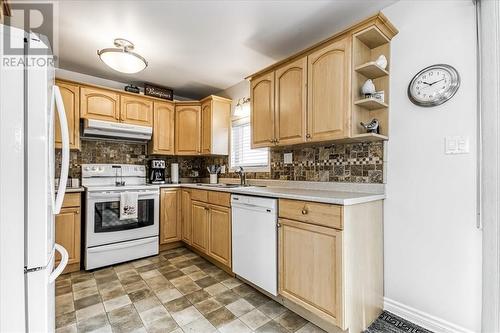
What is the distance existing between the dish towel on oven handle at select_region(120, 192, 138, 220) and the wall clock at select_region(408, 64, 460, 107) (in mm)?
3063

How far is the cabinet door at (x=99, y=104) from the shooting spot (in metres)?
2.99

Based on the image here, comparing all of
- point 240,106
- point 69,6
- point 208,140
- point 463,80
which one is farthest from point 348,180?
point 69,6

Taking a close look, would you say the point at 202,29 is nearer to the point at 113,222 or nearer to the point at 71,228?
the point at 113,222

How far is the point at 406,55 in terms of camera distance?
6.01 ft

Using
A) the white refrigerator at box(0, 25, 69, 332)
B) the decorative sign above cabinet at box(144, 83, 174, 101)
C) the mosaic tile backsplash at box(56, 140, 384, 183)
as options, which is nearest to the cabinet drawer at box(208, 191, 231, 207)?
the mosaic tile backsplash at box(56, 140, 384, 183)

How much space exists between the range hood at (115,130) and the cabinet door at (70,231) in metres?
1.02

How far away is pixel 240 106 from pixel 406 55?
2065 millimetres

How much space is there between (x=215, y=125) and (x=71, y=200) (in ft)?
6.70

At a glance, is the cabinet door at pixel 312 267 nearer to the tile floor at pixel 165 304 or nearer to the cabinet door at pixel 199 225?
the tile floor at pixel 165 304

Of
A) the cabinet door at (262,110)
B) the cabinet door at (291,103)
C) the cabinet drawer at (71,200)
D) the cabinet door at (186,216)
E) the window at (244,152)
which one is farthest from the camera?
the cabinet door at (186,216)

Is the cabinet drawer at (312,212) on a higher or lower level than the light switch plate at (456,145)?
lower

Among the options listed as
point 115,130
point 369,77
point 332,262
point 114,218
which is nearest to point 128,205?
point 114,218

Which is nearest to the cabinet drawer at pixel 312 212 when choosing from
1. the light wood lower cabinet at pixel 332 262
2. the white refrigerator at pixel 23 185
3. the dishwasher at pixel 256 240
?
the light wood lower cabinet at pixel 332 262

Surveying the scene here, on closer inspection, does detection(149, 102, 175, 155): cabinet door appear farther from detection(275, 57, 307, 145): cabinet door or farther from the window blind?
detection(275, 57, 307, 145): cabinet door
